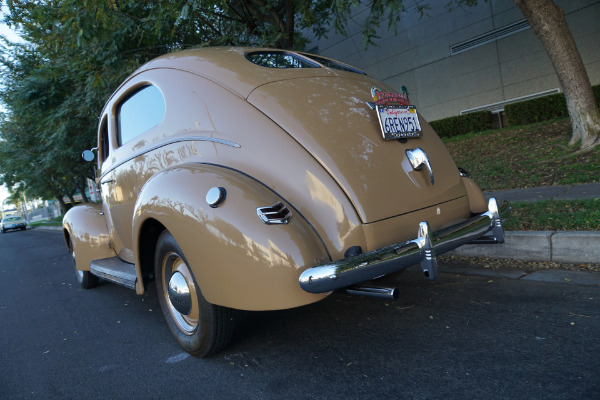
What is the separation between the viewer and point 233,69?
291 cm

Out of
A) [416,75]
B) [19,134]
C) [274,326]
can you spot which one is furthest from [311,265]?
[19,134]

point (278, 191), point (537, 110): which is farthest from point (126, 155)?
point (537, 110)

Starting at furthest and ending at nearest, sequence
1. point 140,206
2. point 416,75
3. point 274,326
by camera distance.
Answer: point 416,75, point 274,326, point 140,206

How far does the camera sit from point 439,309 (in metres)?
3.10

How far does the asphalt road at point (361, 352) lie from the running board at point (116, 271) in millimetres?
444

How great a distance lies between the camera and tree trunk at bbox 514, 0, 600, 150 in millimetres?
7223

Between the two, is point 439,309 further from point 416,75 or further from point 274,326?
point 416,75

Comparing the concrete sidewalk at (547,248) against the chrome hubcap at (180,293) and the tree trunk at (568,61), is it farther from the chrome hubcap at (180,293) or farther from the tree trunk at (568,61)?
the tree trunk at (568,61)

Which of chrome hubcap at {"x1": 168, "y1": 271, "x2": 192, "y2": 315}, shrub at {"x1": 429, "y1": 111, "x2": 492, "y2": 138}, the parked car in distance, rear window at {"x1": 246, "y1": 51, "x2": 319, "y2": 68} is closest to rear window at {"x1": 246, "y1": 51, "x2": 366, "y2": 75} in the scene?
rear window at {"x1": 246, "y1": 51, "x2": 319, "y2": 68}

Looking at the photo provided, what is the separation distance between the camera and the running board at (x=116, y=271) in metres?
3.33

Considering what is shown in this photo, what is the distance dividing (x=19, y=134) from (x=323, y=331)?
21.8 m


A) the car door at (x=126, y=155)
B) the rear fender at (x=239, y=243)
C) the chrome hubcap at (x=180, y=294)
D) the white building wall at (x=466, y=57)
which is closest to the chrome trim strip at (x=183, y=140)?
the car door at (x=126, y=155)

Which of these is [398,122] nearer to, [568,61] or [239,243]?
A: [239,243]

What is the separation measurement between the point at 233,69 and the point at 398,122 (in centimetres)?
117
